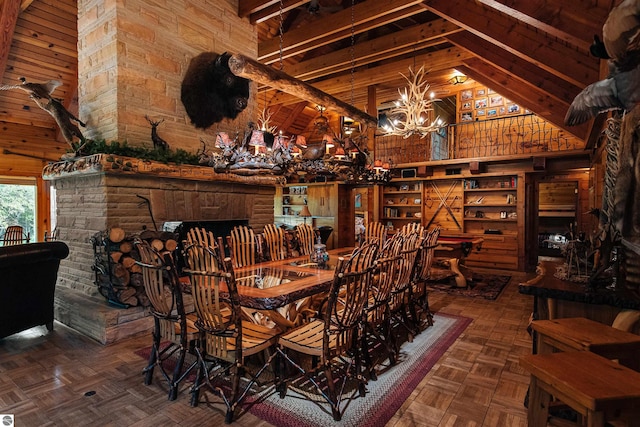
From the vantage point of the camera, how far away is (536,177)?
293 inches

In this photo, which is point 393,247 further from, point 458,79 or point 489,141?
point 458,79

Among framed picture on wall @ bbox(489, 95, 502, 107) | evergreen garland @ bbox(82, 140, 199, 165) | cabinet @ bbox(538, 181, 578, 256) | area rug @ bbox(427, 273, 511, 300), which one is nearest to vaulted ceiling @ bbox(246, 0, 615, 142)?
framed picture on wall @ bbox(489, 95, 502, 107)

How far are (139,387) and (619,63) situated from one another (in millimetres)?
3559

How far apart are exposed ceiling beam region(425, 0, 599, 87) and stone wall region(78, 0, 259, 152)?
3502 mm

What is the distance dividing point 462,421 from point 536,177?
7.01 meters

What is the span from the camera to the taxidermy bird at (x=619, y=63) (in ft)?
4.28

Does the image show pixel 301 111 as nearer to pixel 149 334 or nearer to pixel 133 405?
pixel 149 334

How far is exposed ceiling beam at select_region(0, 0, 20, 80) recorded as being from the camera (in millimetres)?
4809

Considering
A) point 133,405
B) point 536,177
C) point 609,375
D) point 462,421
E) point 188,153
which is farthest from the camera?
point 536,177

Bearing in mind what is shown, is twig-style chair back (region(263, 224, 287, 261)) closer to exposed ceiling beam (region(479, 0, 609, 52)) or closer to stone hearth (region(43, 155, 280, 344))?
stone hearth (region(43, 155, 280, 344))

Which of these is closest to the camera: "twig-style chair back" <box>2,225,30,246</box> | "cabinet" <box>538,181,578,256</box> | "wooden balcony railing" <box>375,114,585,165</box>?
"twig-style chair back" <box>2,225,30,246</box>

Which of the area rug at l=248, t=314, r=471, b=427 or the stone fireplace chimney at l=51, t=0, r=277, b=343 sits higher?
the stone fireplace chimney at l=51, t=0, r=277, b=343

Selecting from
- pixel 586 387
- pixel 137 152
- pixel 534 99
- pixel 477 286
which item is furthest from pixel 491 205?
pixel 137 152

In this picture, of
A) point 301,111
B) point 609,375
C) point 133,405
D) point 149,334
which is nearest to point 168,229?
point 149,334
